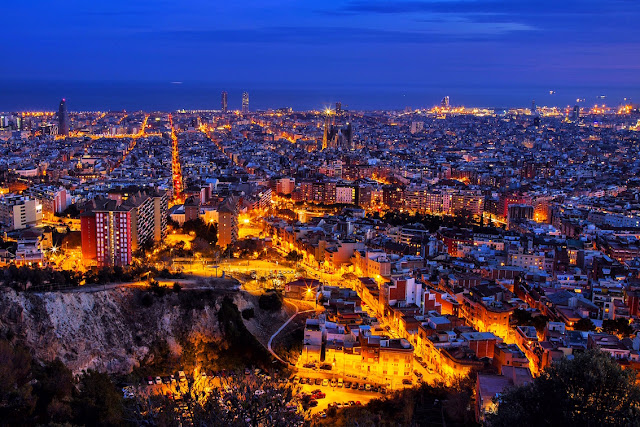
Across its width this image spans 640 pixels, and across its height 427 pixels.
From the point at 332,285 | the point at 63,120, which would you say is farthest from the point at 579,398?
the point at 63,120

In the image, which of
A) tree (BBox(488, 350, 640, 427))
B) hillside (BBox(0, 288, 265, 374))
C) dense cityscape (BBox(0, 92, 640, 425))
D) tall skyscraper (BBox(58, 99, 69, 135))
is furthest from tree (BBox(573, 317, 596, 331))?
tall skyscraper (BBox(58, 99, 69, 135))

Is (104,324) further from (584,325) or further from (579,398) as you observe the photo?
(584,325)

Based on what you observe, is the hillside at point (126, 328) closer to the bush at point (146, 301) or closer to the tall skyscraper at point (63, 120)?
the bush at point (146, 301)

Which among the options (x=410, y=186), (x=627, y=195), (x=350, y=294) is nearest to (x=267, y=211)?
(x=410, y=186)

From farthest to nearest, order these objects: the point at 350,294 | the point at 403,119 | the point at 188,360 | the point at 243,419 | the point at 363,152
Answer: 1. the point at 403,119
2. the point at 363,152
3. the point at 350,294
4. the point at 188,360
5. the point at 243,419

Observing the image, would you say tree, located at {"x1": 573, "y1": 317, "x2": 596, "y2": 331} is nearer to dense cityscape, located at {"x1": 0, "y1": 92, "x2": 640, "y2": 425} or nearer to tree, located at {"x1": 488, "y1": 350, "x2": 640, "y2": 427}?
dense cityscape, located at {"x1": 0, "y1": 92, "x2": 640, "y2": 425}

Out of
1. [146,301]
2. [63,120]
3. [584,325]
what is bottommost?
[584,325]

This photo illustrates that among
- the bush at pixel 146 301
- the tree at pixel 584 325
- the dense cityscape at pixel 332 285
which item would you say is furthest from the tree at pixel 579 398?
the bush at pixel 146 301

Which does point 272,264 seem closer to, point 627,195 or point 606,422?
point 606,422
